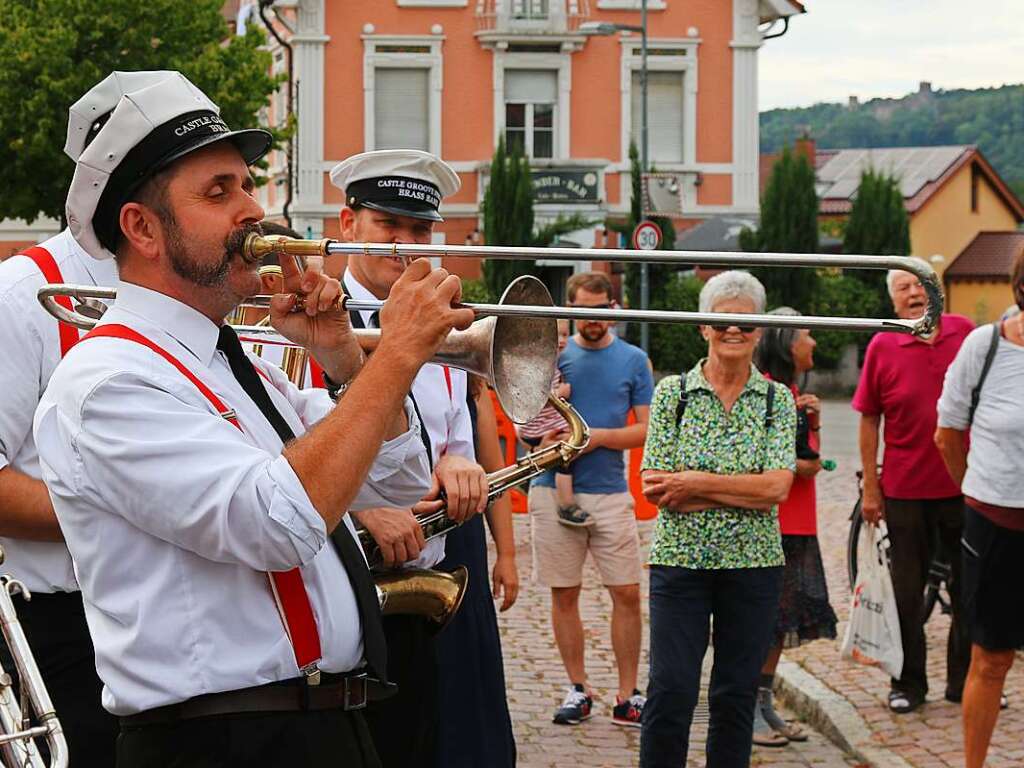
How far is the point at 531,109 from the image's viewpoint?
114 ft

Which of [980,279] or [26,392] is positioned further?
[980,279]

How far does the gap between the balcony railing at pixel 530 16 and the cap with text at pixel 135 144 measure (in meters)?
31.9

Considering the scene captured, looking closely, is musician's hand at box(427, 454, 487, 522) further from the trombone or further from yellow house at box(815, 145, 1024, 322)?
yellow house at box(815, 145, 1024, 322)

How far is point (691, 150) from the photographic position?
34969 millimetres

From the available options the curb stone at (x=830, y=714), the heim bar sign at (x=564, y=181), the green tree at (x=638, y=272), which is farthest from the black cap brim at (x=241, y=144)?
the heim bar sign at (x=564, y=181)

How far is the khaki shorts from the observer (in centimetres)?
767

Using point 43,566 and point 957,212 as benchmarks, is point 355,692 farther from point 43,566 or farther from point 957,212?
point 957,212

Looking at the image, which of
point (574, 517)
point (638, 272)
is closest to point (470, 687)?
point (574, 517)

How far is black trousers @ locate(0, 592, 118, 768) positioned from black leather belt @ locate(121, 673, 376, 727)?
2.26 feet

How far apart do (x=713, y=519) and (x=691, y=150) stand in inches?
1187

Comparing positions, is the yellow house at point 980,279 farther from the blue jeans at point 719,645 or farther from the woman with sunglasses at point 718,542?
the blue jeans at point 719,645

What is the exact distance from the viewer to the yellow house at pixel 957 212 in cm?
5156

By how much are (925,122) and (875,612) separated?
357ft

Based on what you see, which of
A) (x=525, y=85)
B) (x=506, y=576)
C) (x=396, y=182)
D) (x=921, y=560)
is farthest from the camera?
(x=525, y=85)
